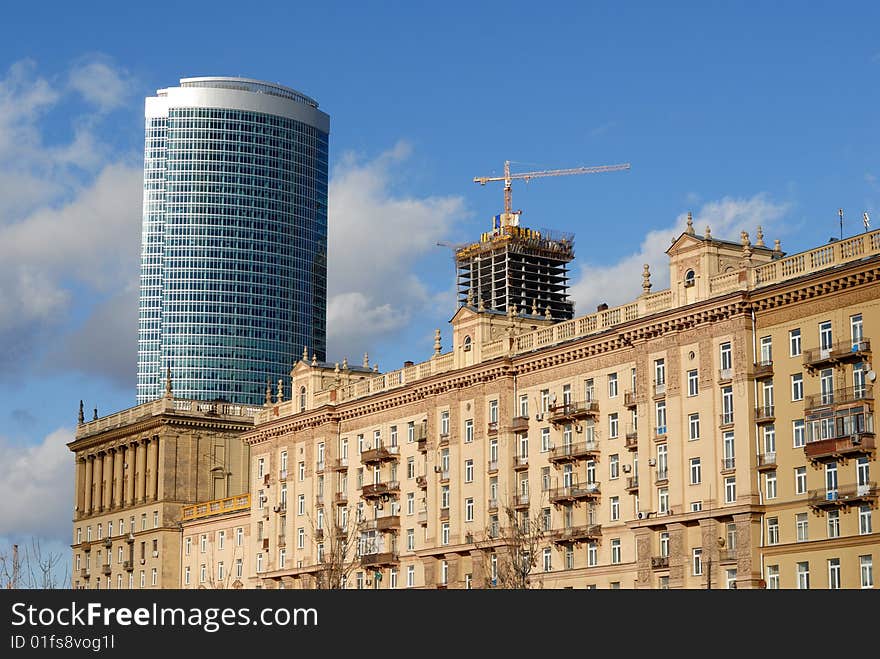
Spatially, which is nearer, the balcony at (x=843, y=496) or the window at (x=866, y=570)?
the window at (x=866, y=570)

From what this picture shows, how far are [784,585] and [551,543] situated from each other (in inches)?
846

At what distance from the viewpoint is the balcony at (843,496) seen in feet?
306

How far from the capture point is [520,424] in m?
119

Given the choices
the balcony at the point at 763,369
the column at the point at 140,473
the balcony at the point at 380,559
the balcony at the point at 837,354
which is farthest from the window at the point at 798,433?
the column at the point at 140,473

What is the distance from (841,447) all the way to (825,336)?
263 inches

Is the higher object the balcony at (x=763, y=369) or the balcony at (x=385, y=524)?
the balcony at (x=763, y=369)

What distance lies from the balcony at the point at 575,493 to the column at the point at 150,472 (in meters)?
60.2

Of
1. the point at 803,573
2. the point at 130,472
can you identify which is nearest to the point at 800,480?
the point at 803,573

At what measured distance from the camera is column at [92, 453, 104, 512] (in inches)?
6865

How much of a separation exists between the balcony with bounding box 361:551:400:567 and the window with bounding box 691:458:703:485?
32.9 metres

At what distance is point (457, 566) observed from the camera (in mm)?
122562

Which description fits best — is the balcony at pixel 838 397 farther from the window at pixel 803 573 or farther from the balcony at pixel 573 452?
the balcony at pixel 573 452

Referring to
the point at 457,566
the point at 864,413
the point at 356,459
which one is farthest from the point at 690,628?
the point at 356,459

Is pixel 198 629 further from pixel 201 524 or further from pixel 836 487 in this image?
pixel 201 524
